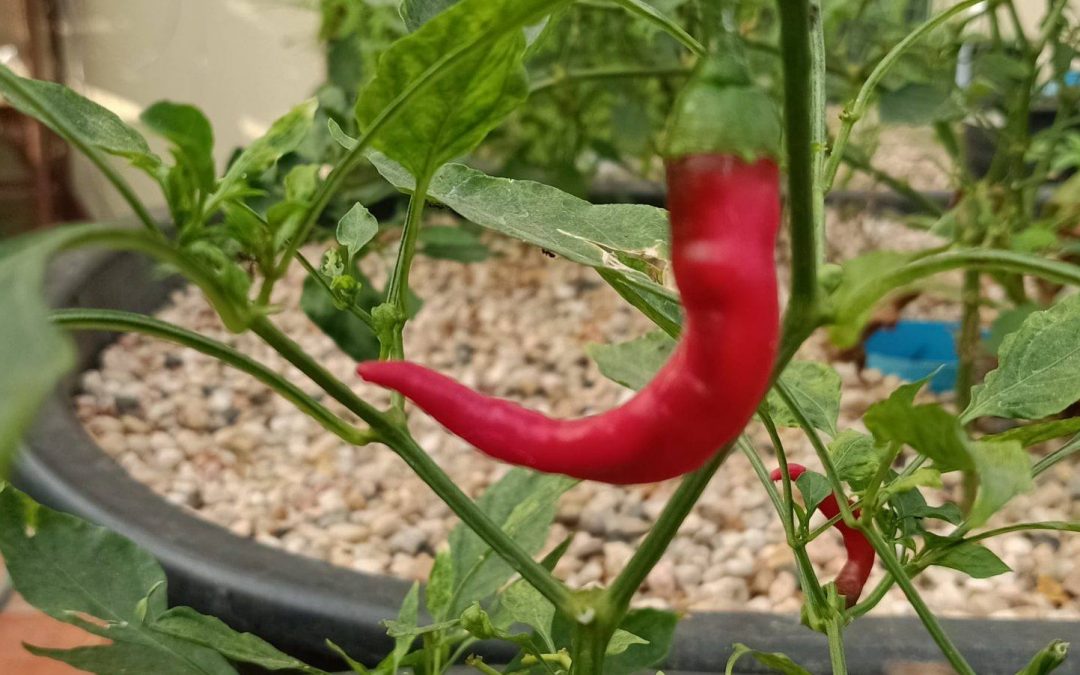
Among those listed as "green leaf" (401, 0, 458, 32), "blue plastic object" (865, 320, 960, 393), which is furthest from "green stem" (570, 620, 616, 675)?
"blue plastic object" (865, 320, 960, 393)

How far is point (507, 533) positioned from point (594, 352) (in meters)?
0.09

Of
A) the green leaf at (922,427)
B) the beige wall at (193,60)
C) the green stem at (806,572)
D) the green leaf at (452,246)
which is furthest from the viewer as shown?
the beige wall at (193,60)

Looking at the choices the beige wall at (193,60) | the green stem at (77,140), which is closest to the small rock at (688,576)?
the green stem at (77,140)

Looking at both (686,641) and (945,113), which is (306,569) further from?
(945,113)

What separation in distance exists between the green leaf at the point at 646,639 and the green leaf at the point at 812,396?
9 cm

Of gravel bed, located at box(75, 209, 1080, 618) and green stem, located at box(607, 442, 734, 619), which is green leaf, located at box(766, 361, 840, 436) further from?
gravel bed, located at box(75, 209, 1080, 618)

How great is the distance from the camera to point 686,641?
59 cm

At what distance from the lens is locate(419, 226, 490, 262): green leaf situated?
3.67 ft

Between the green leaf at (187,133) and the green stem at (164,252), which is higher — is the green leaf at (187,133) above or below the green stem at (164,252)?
above

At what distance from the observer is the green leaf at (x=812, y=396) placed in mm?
427

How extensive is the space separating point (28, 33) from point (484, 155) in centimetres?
102

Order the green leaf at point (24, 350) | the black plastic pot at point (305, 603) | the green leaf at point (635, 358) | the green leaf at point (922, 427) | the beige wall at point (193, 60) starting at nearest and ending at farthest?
the green leaf at point (24, 350) → the green leaf at point (922, 427) → the green leaf at point (635, 358) → the black plastic pot at point (305, 603) → the beige wall at point (193, 60)

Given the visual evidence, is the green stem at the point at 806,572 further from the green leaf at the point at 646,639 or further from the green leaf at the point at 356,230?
the green leaf at the point at 356,230

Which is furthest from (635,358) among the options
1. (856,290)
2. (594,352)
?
(856,290)
